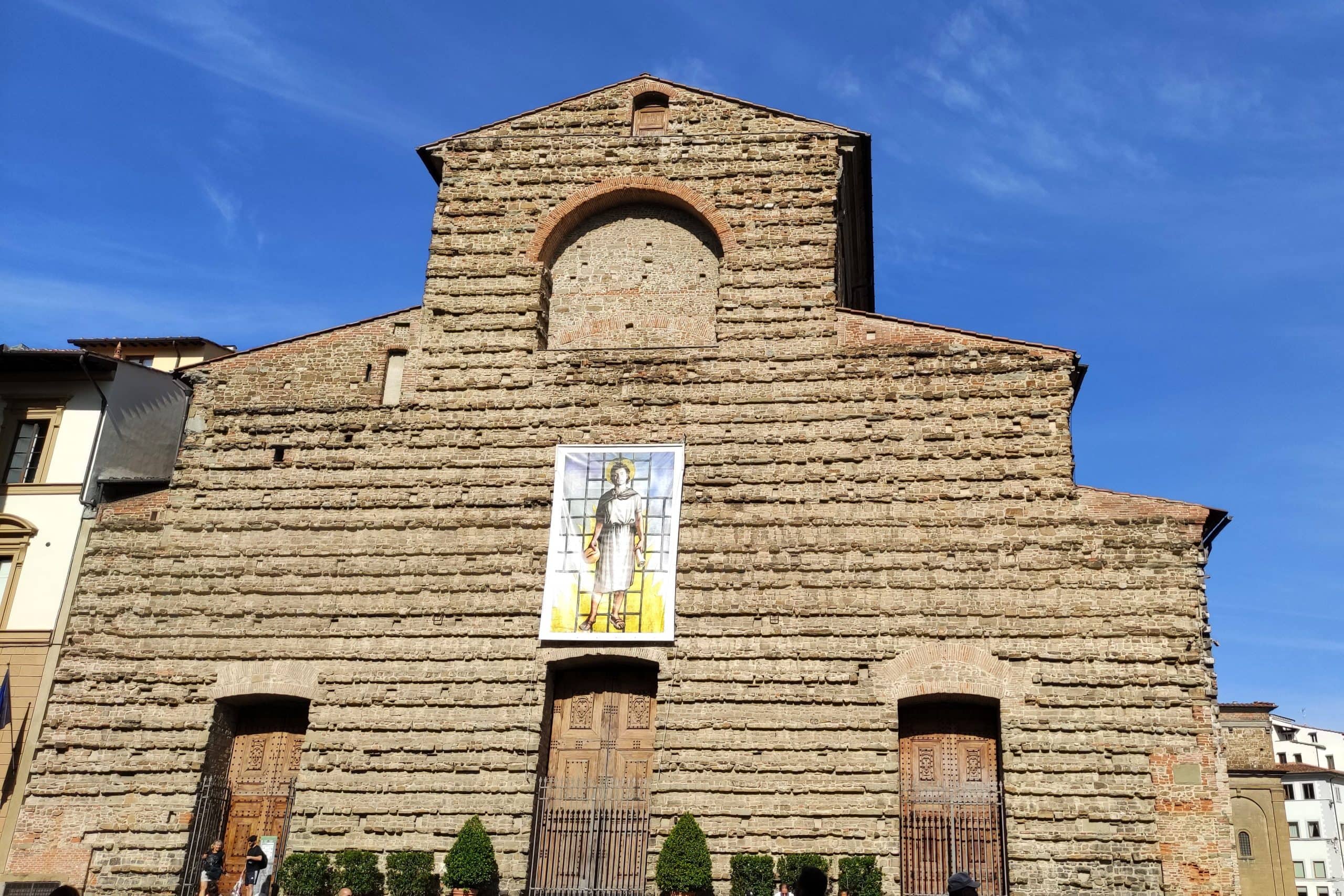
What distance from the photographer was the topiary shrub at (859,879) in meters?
12.5

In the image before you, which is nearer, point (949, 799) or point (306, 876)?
point (306, 876)

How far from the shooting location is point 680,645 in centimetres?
1407

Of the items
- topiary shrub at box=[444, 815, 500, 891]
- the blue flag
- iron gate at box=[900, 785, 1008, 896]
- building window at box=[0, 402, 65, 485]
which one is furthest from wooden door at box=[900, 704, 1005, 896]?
building window at box=[0, 402, 65, 485]

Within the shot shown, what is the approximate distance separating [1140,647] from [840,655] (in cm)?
323

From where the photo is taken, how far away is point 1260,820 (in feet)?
127

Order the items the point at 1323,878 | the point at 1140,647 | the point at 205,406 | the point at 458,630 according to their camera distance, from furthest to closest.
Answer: the point at 1323,878 < the point at 205,406 < the point at 458,630 < the point at 1140,647

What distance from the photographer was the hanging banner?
14.2 meters

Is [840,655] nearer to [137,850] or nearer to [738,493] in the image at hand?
[738,493]

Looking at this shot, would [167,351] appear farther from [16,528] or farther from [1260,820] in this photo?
[1260,820]

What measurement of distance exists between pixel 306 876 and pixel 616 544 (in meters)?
4.95

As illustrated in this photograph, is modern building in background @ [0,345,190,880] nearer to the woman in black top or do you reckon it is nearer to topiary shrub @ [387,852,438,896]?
the woman in black top

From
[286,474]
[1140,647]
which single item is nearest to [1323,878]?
[1140,647]

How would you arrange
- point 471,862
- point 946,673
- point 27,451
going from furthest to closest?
1. point 27,451
2. point 946,673
3. point 471,862

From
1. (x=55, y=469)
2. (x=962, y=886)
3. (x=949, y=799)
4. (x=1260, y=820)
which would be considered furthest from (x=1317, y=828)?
(x=962, y=886)
